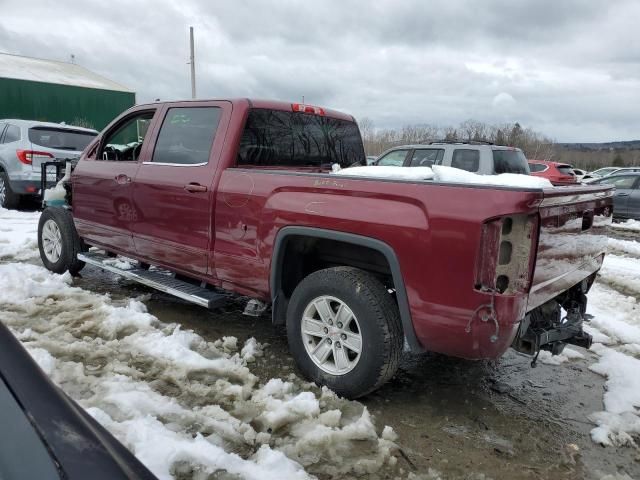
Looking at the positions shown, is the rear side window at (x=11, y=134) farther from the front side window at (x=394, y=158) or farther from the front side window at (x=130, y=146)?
the front side window at (x=394, y=158)

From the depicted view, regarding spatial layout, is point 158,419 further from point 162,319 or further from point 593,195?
point 593,195

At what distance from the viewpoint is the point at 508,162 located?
9.55 metres

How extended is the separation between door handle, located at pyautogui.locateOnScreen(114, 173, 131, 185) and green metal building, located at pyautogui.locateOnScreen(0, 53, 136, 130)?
27924 millimetres

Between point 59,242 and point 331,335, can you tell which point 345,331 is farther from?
point 59,242

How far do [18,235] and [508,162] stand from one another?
8.50 m

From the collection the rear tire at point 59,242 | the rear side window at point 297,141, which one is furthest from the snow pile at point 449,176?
the rear tire at point 59,242

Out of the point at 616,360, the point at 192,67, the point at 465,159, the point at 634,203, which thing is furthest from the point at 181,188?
the point at 192,67

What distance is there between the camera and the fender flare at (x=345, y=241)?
9.51 feet

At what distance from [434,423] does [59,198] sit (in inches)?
196

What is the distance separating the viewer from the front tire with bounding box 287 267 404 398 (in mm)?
2998

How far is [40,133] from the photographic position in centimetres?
966

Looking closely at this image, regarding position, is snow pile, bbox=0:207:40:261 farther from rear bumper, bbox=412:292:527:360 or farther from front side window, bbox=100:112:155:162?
rear bumper, bbox=412:292:527:360

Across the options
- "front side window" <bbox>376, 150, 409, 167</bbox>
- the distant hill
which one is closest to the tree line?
the distant hill

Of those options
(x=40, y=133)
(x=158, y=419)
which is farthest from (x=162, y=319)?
(x=40, y=133)
